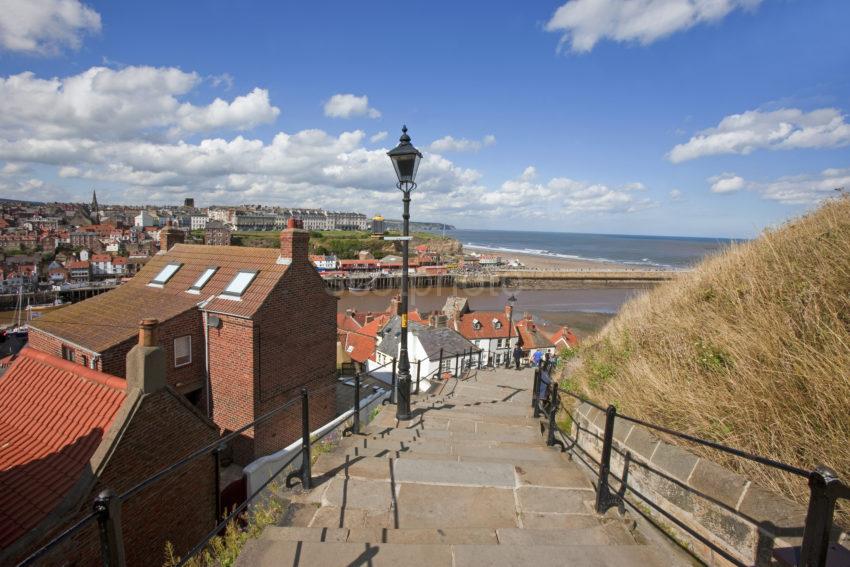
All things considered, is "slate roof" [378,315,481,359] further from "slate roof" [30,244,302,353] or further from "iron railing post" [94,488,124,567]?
"iron railing post" [94,488,124,567]

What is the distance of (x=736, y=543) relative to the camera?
305cm

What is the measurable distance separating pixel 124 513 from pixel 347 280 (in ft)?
257

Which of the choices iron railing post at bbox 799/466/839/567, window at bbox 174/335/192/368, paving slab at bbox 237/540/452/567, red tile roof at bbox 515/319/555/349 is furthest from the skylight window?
red tile roof at bbox 515/319/555/349

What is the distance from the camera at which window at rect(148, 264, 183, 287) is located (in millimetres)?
16019

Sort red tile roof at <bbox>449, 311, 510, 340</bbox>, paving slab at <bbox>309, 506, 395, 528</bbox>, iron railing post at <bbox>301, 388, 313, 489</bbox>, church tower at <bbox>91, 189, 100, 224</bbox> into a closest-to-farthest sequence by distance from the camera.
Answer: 1. paving slab at <bbox>309, 506, 395, 528</bbox>
2. iron railing post at <bbox>301, 388, 313, 489</bbox>
3. red tile roof at <bbox>449, 311, 510, 340</bbox>
4. church tower at <bbox>91, 189, 100, 224</bbox>

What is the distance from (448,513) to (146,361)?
5500mm

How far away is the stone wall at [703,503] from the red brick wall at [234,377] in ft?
35.5

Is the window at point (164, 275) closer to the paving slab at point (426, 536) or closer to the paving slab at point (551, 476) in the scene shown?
the paving slab at point (551, 476)

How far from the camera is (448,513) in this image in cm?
375

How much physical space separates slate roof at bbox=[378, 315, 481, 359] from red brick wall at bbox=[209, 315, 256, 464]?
13.3 metres

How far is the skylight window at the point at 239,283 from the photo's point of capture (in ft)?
44.4

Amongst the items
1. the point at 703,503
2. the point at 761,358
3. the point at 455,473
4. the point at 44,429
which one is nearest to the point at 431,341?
the point at 44,429

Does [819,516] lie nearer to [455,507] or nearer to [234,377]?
[455,507]

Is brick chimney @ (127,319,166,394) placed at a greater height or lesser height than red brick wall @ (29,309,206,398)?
greater
